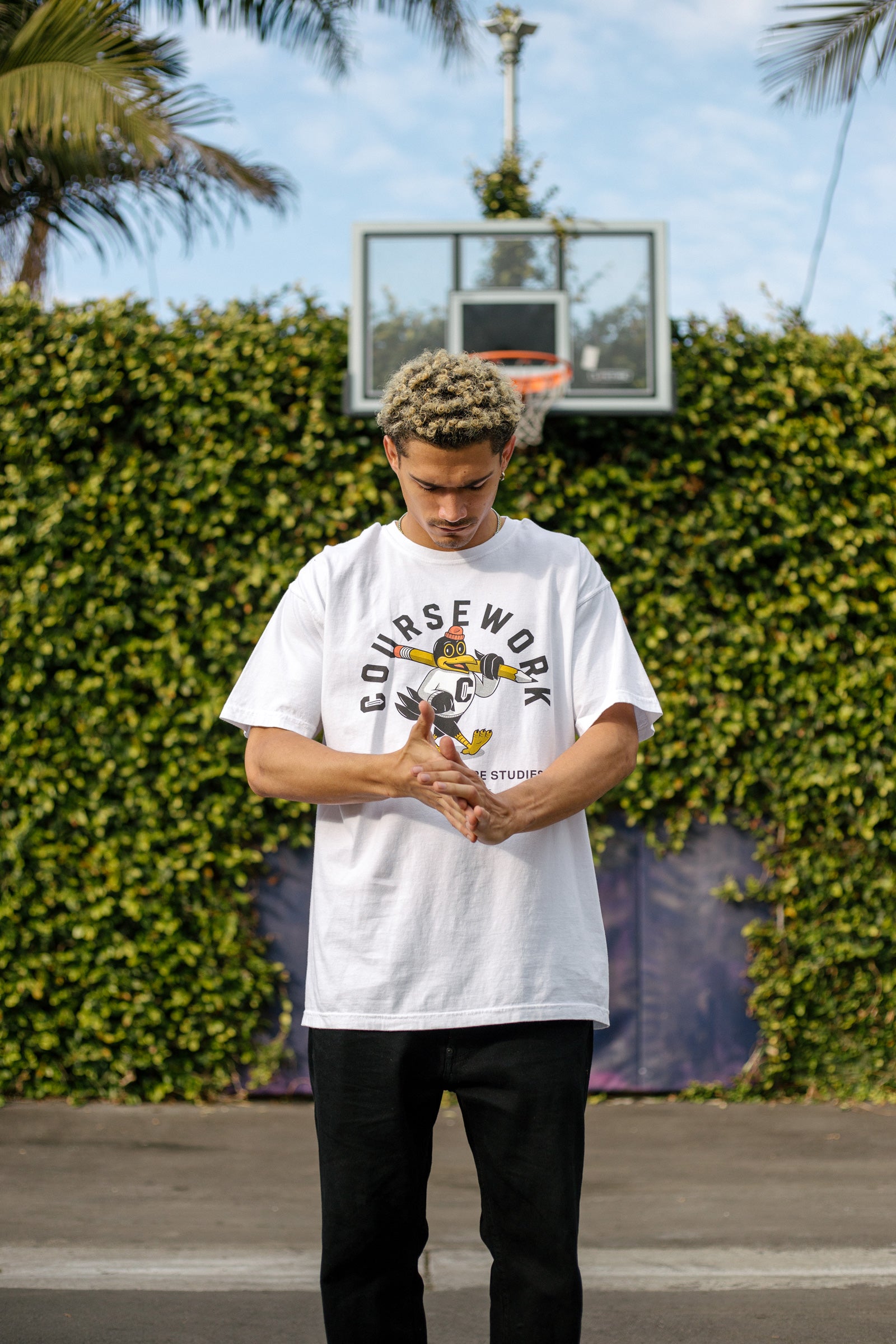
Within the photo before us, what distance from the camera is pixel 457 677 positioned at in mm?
2047

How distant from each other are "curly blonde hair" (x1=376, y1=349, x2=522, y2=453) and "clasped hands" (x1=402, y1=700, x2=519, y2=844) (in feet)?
1.48

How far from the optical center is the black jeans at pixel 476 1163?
192 centimetres

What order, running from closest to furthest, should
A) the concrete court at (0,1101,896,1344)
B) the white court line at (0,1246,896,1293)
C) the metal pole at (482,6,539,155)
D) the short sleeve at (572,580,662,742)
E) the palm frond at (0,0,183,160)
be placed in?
the short sleeve at (572,580,662,742), the concrete court at (0,1101,896,1344), the white court line at (0,1246,896,1293), the palm frond at (0,0,183,160), the metal pole at (482,6,539,155)

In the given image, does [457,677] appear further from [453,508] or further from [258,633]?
[258,633]

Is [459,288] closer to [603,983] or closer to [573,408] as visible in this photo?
[573,408]

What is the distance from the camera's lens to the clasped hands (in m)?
1.86

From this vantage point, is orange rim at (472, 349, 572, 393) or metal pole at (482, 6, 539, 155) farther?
metal pole at (482, 6, 539, 155)

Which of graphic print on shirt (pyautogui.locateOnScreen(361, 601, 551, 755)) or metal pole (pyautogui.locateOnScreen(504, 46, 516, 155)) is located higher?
metal pole (pyautogui.locateOnScreen(504, 46, 516, 155))

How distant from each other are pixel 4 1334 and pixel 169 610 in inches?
112

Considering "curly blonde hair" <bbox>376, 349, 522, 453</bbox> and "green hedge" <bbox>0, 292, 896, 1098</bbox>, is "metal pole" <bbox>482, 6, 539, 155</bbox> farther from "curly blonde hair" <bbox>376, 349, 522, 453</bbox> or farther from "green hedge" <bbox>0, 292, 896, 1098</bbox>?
"curly blonde hair" <bbox>376, 349, 522, 453</bbox>

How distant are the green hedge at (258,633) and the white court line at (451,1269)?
1.55 m

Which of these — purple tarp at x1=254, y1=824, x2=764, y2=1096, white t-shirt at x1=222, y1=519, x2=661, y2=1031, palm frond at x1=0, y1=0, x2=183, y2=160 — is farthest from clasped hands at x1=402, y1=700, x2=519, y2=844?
palm frond at x1=0, y1=0, x2=183, y2=160

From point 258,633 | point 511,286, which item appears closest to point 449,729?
point 258,633

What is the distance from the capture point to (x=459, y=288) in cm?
570
